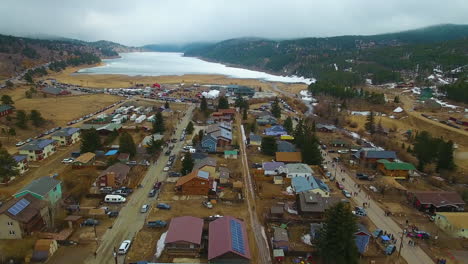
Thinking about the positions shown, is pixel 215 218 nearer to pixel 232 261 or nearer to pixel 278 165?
pixel 232 261

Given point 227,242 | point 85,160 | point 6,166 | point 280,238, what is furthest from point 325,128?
point 6,166

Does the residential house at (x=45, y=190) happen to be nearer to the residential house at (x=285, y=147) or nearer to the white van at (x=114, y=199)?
the white van at (x=114, y=199)

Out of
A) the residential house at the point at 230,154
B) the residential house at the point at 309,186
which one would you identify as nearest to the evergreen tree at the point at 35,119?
the residential house at the point at 230,154

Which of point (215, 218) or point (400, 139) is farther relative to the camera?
point (400, 139)

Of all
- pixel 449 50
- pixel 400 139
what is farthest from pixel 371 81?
pixel 400 139

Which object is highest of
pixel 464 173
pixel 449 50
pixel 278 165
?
pixel 449 50

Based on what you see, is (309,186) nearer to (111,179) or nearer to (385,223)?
(385,223)
